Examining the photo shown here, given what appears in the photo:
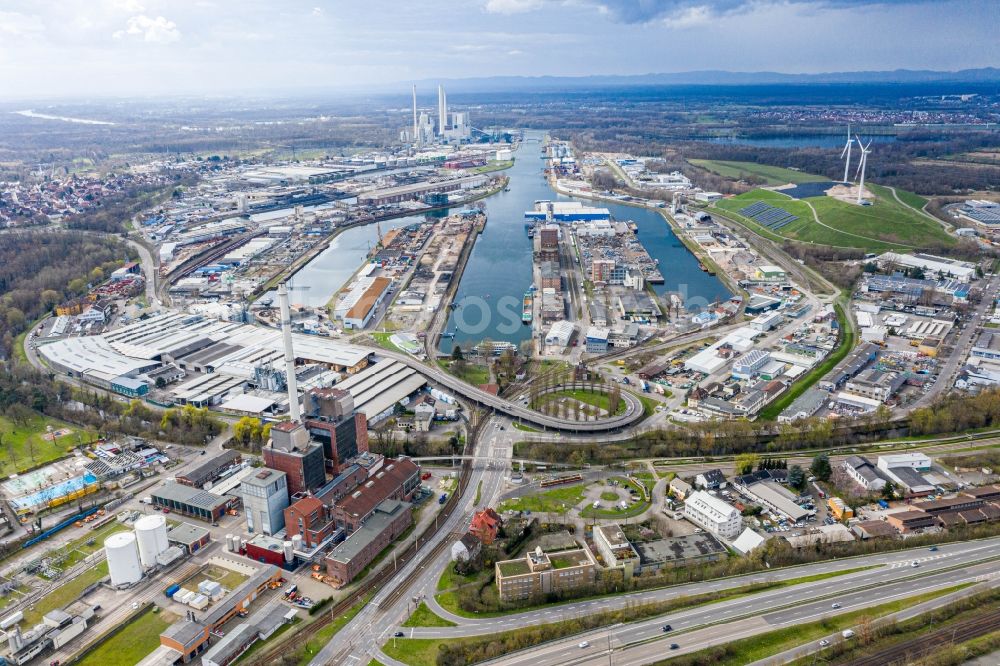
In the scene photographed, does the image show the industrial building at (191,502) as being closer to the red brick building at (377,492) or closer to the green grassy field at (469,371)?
the red brick building at (377,492)

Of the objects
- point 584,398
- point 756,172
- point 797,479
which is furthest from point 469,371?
point 756,172

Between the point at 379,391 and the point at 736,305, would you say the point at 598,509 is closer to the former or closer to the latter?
the point at 379,391

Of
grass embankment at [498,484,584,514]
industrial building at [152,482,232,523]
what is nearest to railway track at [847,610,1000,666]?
grass embankment at [498,484,584,514]

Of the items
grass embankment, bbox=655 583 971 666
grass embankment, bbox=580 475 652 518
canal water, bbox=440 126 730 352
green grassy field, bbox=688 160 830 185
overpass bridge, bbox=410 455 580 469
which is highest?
green grassy field, bbox=688 160 830 185

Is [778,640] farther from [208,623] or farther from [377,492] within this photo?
[208,623]

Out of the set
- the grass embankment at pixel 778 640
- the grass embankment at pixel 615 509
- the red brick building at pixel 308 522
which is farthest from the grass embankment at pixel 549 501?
the grass embankment at pixel 778 640

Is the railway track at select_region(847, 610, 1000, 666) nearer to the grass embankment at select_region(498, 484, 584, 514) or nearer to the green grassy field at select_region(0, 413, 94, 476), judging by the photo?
the grass embankment at select_region(498, 484, 584, 514)
